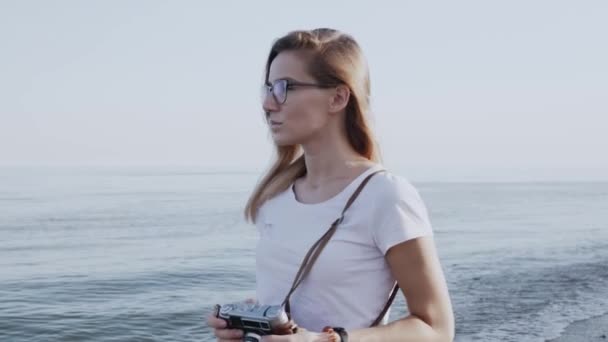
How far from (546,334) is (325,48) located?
400 inches

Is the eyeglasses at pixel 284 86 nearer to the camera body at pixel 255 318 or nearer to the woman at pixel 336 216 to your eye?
the woman at pixel 336 216

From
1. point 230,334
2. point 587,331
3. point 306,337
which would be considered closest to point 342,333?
point 306,337

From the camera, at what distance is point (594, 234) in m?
28.2

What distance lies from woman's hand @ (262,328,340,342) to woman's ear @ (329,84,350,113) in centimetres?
75

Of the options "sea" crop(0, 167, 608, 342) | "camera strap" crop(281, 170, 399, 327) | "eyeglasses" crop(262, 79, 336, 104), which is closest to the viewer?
"camera strap" crop(281, 170, 399, 327)

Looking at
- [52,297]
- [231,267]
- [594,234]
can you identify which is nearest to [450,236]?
[594,234]

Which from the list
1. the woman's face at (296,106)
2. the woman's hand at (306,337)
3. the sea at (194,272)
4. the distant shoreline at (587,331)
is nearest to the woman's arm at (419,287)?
the woman's hand at (306,337)

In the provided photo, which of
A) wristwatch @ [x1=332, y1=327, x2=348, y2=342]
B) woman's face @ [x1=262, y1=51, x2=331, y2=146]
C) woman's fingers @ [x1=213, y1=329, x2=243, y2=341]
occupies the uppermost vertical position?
woman's face @ [x1=262, y1=51, x2=331, y2=146]

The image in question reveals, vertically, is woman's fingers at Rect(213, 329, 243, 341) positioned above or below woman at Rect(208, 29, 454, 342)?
below

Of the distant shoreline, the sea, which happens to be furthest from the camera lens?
the distant shoreline

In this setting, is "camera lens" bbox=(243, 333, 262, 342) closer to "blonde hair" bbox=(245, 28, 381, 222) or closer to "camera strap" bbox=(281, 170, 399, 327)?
"camera strap" bbox=(281, 170, 399, 327)

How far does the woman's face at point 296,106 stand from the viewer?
259 centimetres

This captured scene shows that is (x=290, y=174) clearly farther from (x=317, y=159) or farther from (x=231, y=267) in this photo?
(x=231, y=267)

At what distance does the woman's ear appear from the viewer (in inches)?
103
